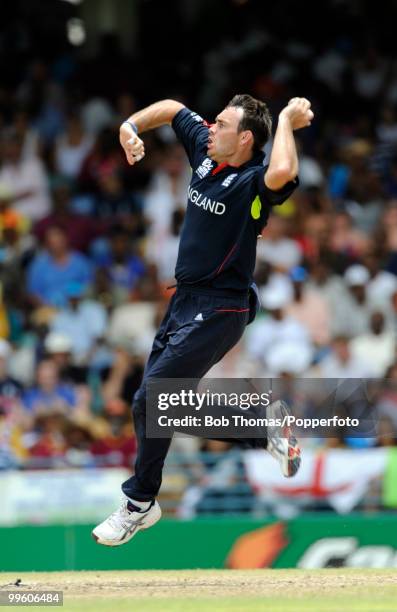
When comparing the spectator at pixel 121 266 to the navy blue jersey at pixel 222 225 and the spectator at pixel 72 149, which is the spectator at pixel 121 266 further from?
the navy blue jersey at pixel 222 225

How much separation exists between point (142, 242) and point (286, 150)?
27.4ft

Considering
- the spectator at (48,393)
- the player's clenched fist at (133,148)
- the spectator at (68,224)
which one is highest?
the player's clenched fist at (133,148)

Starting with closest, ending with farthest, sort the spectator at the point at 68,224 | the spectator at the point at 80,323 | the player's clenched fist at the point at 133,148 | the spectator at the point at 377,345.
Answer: the player's clenched fist at the point at 133,148, the spectator at the point at 377,345, the spectator at the point at 80,323, the spectator at the point at 68,224

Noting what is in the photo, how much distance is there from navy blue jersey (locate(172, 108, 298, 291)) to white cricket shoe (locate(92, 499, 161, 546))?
55.9 inches

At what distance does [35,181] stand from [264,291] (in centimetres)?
350

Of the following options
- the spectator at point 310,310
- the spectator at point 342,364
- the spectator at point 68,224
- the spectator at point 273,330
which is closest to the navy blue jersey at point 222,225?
the spectator at point 342,364

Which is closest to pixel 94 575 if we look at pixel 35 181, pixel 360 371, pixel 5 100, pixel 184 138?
pixel 184 138

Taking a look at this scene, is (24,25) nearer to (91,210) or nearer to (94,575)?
(91,210)

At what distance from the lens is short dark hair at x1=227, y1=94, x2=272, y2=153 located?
8.63 meters

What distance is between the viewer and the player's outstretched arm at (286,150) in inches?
316

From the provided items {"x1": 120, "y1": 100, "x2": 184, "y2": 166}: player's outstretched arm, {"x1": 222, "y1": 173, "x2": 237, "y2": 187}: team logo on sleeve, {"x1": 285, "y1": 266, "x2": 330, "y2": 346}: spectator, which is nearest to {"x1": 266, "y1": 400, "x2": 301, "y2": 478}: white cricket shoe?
{"x1": 222, "y1": 173, "x2": 237, "y2": 187}: team logo on sleeve

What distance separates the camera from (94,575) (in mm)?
9750

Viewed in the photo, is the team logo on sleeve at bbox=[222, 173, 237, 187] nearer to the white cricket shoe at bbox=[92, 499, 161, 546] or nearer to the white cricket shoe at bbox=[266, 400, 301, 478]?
the white cricket shoe at bbox=[266, 400, 301, 478]

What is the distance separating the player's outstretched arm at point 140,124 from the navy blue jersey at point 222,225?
44 centimetres
